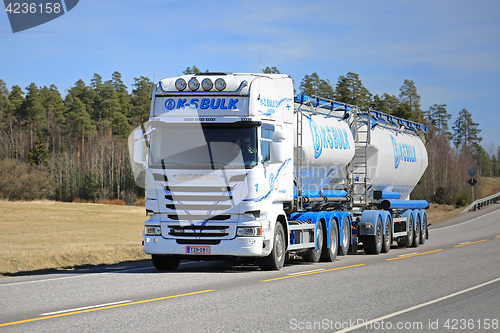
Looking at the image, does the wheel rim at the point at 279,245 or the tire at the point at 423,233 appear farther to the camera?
the tire at the point at 423,233

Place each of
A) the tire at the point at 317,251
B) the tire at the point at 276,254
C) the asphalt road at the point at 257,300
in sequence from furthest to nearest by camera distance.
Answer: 1. the tire at the point at 317,251
2. the tire at the point at 276,254
3. the asphalt road at the point at 257,300

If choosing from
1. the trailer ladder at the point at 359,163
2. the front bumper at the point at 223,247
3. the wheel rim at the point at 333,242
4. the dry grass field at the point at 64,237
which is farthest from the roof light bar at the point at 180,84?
the trailer ladder at the point at 359,163

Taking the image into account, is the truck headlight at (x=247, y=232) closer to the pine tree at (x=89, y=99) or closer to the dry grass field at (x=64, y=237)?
the dry grass field at (x=64, y=237)

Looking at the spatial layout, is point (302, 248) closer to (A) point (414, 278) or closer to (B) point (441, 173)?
(A) point (414, 278)

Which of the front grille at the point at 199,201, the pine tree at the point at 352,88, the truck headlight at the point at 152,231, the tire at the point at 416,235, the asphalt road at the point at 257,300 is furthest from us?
the pine tree at the point at 352,88

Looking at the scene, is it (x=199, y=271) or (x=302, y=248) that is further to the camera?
(x=302, y=248)

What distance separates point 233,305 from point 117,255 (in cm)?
1168

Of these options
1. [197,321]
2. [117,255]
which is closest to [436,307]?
[197,321]

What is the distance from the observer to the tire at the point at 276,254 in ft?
46.9

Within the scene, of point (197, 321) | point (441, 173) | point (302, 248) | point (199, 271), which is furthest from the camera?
point (441, 173)

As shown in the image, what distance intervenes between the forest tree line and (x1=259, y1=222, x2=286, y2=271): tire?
70.5 metres

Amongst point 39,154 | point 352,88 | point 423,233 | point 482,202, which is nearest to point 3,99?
point 39,154

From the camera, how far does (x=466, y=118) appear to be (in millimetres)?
184125

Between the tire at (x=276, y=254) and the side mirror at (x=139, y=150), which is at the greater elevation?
the side mirror at (x=139, y=150)
